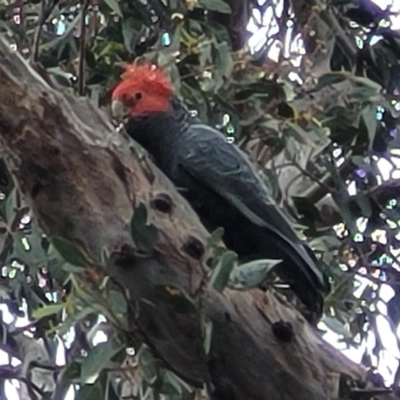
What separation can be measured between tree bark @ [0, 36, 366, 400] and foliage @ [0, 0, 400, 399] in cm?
18

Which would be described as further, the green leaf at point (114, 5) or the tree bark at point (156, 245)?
the green leaf at point (114, 5)

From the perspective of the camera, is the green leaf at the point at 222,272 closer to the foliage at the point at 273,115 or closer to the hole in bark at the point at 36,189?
the hole in bark at the point at 36,189

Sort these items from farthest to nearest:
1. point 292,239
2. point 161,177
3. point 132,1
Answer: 1. point 132,1
2. point 292,239
3. point 161,177

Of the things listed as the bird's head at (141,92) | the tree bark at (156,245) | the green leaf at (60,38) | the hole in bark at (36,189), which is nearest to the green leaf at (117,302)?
the tree bark at (156,245)

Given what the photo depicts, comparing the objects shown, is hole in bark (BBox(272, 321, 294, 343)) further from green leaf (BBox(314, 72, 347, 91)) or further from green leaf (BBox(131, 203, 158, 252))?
green leaf (BBox(314, 72, 347, 91))

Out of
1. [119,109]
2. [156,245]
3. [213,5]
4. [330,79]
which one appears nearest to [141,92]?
[119,109]

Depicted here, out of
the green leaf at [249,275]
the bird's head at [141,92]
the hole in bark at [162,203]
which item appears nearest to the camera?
the green leaf at [249,275]

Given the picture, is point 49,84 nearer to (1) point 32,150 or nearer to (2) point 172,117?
(1) point 32,150

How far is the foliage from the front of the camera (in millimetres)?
1418

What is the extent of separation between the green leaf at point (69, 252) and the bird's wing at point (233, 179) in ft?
1.04

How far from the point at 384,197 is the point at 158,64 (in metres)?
0.45

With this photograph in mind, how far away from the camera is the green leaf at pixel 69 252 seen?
914mm

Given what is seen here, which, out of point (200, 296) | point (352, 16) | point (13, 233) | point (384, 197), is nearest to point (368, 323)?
point (384, 197)

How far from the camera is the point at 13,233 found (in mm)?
1349
